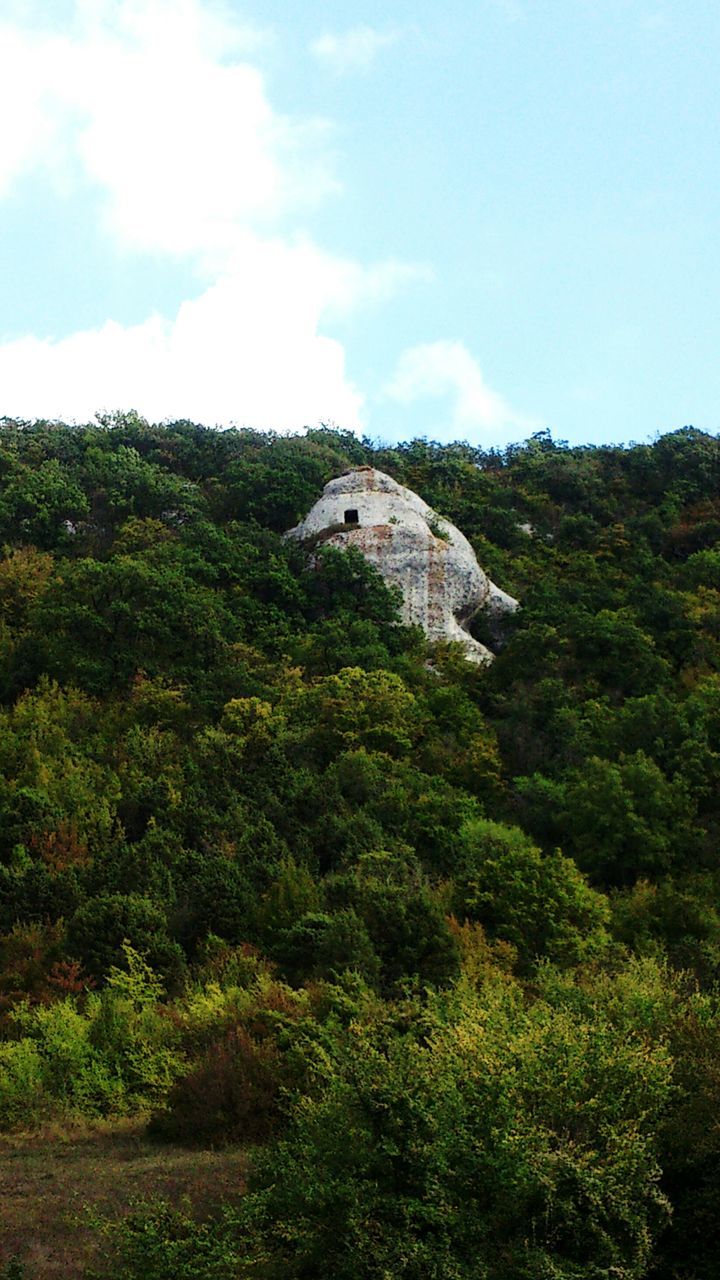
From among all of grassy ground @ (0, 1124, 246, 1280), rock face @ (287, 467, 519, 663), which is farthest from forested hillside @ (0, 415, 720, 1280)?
rock face @ (287, 467, 519, 663)

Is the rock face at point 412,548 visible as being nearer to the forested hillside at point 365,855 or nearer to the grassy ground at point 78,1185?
the forested hillside at point 365,855

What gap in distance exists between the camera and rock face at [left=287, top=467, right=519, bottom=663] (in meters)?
45.8

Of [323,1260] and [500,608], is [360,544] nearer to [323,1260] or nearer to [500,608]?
[500,608]

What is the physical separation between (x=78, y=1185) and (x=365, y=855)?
14.1m

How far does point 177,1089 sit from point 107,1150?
4.75ft

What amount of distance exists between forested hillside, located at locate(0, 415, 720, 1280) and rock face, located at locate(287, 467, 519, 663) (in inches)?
55.7

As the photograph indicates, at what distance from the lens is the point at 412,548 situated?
156ft

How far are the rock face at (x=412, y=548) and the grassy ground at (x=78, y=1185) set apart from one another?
95.1 ft

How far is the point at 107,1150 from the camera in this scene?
683 inches

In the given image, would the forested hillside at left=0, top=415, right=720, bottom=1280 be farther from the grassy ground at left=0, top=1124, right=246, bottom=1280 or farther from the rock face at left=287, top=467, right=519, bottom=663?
the rock face at left=287, top=467, right=519, bottom=663

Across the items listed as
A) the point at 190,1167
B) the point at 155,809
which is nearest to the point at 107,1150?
the point at 190,1167

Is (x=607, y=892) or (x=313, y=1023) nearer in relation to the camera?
(x=313, y=1023)

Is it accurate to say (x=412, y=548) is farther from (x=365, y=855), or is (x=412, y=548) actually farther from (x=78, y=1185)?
(x=78, y=1185)

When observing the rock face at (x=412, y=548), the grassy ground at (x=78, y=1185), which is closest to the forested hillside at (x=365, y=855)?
the grassy ground at (x=78, y=1185)
